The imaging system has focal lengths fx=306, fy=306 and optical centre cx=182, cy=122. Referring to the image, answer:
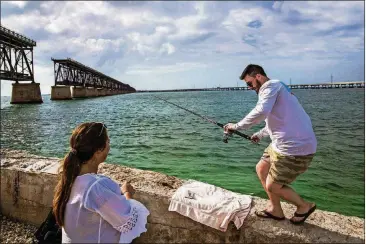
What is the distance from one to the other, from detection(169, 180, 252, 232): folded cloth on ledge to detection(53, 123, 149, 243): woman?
3.85 ft

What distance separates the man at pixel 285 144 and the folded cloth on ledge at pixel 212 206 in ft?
0.69

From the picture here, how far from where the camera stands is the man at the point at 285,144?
3002mm

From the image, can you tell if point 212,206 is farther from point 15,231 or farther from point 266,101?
point 15,231

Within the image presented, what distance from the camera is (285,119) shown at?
10.00ft

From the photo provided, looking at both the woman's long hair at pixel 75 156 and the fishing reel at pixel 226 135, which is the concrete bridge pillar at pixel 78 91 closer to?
the fishing reel at pixel 226 135

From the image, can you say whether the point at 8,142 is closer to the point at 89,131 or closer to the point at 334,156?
the point at 334,156

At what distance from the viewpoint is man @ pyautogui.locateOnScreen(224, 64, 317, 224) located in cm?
300

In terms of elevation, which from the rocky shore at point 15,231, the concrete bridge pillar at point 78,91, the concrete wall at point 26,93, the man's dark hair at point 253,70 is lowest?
the rocky shore at point 15,231

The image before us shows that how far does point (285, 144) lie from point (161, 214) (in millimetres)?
1579

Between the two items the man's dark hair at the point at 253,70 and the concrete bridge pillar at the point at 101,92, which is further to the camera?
the concrete bridge pillar at the point at 101,92

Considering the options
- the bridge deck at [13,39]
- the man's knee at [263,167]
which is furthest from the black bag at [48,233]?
the bridge deck at [13,39]

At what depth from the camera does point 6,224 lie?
4320 mm

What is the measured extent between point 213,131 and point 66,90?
244 ft

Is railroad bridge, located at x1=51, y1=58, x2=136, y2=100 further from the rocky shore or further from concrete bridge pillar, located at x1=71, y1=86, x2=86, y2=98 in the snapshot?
the rocky shore
